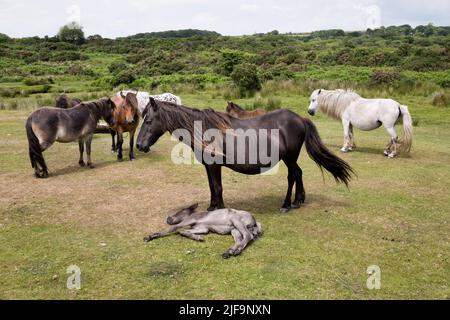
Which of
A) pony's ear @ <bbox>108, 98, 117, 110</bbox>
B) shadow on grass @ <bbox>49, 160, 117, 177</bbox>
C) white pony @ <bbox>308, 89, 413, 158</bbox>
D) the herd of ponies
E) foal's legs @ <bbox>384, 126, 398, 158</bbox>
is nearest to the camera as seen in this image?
the herd of ponies

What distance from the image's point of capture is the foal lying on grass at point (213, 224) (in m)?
5.87

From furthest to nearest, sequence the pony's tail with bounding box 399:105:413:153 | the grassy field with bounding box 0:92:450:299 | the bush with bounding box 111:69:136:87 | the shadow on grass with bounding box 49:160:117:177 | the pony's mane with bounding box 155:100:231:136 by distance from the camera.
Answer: the bush with bounding box 111:69:136:87 < the pony's tail with bounding box 399:105:413:153 < the shadow on grass with bounding box 49:160:117:177 < the pony's mane with bounding box 155:100:231:136 < the grassy field with bounding box 0:92:450:299

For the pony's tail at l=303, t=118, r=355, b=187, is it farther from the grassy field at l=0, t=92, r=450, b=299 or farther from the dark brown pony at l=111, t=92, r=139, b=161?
the dark brown pony at l=111, t=92, r=139, b=161

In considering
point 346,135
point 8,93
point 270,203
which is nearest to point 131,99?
point 270,203

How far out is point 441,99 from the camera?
1895 cm

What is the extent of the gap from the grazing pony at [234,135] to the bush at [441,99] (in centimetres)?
1465

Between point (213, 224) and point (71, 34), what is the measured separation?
82079 mm

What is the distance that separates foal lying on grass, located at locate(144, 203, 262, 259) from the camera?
5.87m

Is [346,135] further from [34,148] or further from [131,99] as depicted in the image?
[34,148]

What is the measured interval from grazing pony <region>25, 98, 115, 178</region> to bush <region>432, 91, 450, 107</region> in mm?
15501

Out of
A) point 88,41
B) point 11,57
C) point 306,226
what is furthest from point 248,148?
point 88,41

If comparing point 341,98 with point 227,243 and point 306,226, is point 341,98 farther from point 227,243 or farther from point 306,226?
point 227,243

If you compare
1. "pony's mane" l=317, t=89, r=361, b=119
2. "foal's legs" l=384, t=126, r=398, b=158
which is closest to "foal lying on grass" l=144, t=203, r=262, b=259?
"foal's legs" l=384, t=126, r=398, b=158

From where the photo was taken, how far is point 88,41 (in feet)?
265
